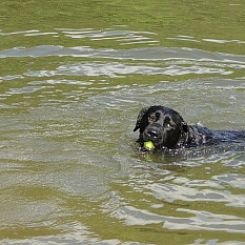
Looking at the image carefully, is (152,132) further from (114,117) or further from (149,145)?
(114,117)

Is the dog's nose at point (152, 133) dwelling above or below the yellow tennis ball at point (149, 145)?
above

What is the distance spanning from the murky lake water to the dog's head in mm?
266

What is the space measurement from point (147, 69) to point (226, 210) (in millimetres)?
6426

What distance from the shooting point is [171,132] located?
30.7 feet

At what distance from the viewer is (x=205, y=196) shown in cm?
743

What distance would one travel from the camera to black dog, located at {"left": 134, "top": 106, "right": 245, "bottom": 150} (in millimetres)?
9250

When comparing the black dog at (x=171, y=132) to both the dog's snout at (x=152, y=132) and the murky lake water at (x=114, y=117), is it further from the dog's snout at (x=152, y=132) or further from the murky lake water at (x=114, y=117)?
the murky lake water at (x=114, y=117)

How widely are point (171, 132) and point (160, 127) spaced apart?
199 mm

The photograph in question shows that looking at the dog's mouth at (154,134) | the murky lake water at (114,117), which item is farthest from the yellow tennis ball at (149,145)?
the murky lake water at (114,117)

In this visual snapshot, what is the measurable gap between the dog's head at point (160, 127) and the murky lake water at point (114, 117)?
0.87ft

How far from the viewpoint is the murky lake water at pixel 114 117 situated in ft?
22.0

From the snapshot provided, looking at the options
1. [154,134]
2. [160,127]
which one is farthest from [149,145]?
[160,127]

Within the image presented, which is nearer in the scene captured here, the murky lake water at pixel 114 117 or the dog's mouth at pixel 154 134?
the murky lake water at pixel 114 117

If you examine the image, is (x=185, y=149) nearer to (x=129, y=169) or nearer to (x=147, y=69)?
(x=129, y=169)
